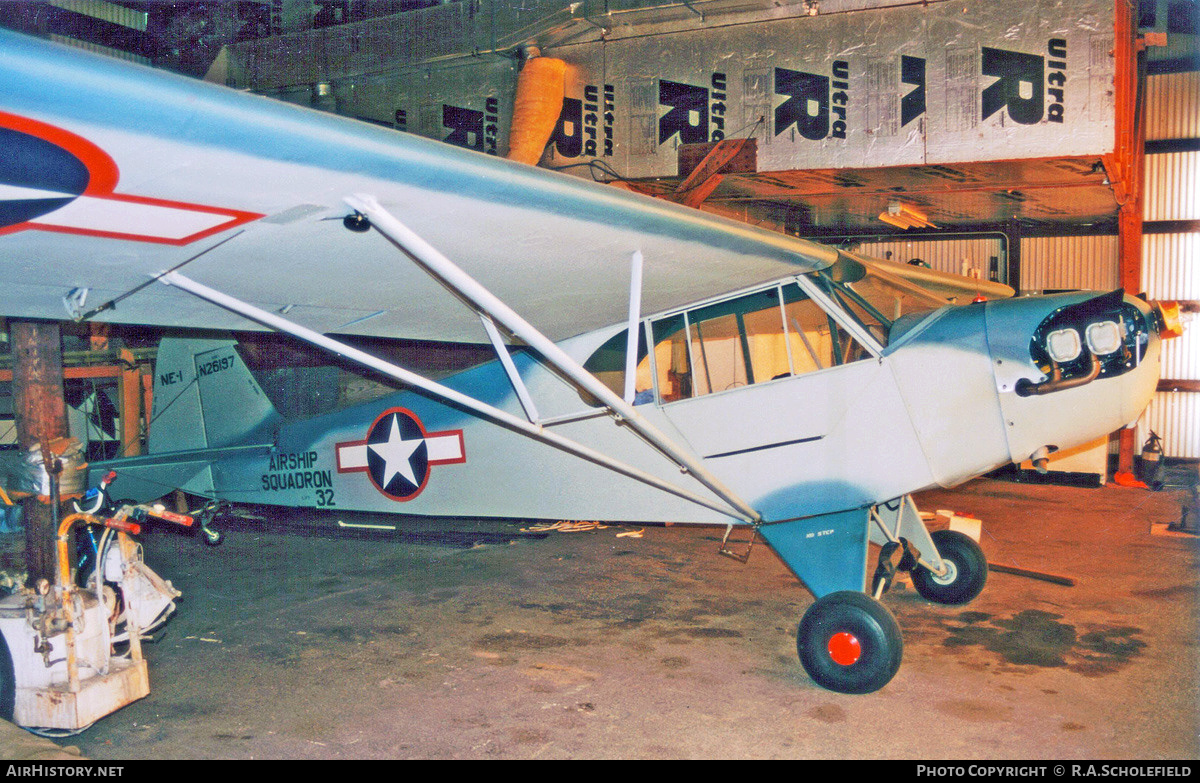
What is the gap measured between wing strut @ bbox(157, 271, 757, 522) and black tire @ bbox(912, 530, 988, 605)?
1850 millimetres

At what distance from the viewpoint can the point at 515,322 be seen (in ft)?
11.1

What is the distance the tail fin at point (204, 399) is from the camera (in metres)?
7.32

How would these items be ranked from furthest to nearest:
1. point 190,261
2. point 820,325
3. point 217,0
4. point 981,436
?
point 217,0, point 820,325, point 981,436, point 190,261

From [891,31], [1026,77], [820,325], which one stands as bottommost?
[820,325]

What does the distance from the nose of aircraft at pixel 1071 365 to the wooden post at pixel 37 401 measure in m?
5.77

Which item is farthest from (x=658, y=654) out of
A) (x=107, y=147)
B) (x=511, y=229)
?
(x=107, y=147)

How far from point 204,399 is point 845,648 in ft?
19.6

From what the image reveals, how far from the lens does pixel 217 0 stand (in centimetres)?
1313

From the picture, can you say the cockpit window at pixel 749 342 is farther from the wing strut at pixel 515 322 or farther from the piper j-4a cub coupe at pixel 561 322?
the wing strut at pixel 515 322

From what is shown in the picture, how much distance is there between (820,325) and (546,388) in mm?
1705

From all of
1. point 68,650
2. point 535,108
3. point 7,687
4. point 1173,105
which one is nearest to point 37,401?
point 7,687

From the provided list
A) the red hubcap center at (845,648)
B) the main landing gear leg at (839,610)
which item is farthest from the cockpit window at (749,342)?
the red hubcap center at (845,648)

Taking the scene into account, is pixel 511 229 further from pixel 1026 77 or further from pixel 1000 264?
pixel 1000 264

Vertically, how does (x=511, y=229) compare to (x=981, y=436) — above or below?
above
